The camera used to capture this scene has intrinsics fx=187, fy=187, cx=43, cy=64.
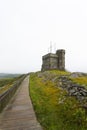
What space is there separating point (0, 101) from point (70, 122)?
203 inches

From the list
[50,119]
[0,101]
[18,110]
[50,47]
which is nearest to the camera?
[50,119]

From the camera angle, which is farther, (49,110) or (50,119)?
(49,110)

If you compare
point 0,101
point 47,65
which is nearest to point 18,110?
point 0,101

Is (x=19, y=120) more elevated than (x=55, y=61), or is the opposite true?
(x=55, y=61)

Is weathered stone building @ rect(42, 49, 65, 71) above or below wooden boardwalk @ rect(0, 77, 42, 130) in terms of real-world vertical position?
above

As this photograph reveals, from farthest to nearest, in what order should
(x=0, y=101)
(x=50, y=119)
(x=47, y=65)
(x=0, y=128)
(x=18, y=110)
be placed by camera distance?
(x=47, y=65)
(x=18, y=110)
(x=0, y=101)
(x=50, y=119)
(x=0, y=128)

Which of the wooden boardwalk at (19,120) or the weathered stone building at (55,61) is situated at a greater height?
the weathered stone building at (55,61)

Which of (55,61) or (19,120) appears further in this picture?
(55,61)

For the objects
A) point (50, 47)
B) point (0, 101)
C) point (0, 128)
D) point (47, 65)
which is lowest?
point (0, 128)

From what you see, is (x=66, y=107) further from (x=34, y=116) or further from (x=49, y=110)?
(x=34, y=116)

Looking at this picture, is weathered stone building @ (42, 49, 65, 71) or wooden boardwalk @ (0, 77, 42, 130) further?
weathered stone building @ (42, 49, 65, 71)

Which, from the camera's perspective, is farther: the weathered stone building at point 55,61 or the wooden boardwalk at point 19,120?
the weathered stone building at point 55,61

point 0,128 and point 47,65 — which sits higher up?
point 47,65

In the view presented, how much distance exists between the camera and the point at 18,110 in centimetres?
1437
